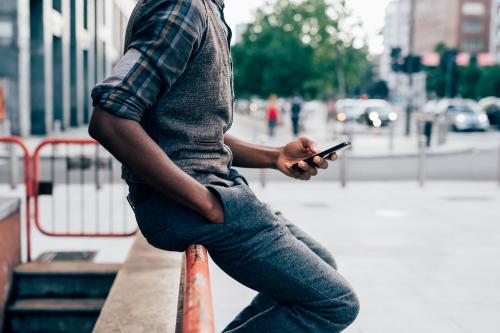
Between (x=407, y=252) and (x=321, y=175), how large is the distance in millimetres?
8890

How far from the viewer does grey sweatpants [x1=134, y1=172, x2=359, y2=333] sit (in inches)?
80.3

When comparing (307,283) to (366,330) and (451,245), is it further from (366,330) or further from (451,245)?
(451,245)

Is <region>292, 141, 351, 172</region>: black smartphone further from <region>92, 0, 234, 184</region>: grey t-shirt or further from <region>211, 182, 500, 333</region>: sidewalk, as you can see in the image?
<region>211, 182, 500, 333</region>: sidewalk

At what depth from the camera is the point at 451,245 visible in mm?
7207

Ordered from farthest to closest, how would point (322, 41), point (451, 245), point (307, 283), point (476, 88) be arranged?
point (476, 88) < point (322, 41) < point (451, 245) < point (307, 283)

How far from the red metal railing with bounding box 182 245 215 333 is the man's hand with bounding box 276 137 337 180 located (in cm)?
55

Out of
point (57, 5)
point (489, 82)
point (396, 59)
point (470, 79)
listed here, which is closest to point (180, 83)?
point (396, 59)

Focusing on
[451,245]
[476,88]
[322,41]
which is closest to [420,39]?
[476,88]

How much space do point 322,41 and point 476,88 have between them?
31.3 metres

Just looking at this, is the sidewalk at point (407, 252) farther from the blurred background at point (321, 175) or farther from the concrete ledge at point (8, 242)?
the concrete ledge at point (8, 242)

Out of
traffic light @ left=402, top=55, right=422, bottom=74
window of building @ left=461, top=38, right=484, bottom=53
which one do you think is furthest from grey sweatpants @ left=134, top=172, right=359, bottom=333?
window of building @ left=461, top=38, right=484, bottom=53

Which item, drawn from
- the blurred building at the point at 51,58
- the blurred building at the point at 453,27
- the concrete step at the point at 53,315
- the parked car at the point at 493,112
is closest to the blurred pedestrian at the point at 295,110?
the blurred building at the point at 51,58

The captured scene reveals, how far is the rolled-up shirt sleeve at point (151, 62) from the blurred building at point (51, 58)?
1644cm

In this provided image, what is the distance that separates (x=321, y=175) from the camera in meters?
15.7
